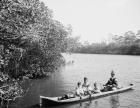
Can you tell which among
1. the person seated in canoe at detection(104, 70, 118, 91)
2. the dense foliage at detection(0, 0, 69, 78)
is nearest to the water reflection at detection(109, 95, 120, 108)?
the person seated in canoe at detection(104, 70, 118, 91)

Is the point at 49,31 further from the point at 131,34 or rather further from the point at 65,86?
the point at 131,34

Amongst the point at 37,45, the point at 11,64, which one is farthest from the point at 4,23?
the point at 37,45

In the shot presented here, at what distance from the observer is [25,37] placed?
55.1ft

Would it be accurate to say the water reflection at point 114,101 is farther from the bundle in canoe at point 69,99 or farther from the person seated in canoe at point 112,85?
the person seated in canoe at point 112,85

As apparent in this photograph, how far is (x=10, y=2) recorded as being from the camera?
44.3 ft

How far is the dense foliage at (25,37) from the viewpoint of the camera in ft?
46.6

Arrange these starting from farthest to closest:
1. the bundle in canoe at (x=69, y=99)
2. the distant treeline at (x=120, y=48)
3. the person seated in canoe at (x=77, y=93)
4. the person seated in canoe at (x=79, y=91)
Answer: the distant treeline at (x=120, y=48) < the person seated in canoe at (x=79, y=91) < the person seated in canoe at (x=77, y=93) < the bundle in canoe at (x=69, y=99)

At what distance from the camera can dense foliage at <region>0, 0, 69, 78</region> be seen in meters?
14.2

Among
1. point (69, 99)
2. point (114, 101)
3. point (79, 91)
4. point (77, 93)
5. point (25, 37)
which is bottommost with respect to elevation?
point (114, 101)

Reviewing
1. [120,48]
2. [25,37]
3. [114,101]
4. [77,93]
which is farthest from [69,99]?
[120,48]

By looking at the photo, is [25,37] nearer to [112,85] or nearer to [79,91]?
[79,91]

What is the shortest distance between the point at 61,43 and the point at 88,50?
103109 millimetres

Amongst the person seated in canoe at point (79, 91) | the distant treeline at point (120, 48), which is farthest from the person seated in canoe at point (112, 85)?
the distant treeline at point (120, 48)

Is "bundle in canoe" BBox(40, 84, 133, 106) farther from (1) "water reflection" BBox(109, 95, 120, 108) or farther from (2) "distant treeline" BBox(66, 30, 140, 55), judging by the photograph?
(2) "distant treeline" BBox(66, 30, 140, 55)
